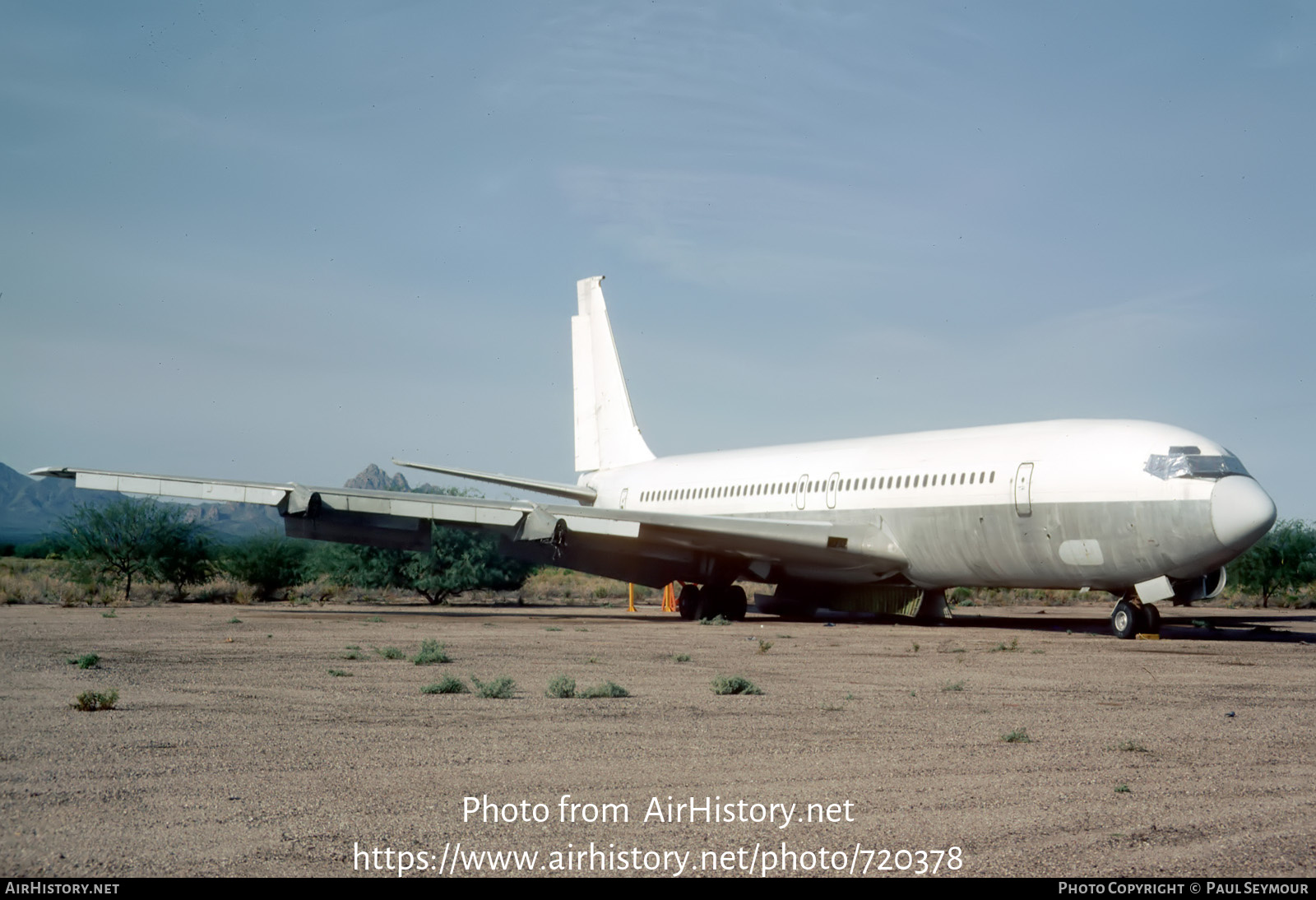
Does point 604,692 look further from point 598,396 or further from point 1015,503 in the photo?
point 598,396

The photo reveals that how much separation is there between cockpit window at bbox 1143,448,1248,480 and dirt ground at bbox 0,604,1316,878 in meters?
4.25

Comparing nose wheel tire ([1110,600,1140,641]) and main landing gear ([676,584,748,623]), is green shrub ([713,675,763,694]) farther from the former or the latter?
main landing gear ([676,584,748,623])

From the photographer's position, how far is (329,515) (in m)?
24.5

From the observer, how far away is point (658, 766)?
6.85 metres

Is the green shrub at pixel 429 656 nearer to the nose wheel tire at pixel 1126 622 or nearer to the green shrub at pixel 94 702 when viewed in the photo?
the green shrub at pixel 94 702

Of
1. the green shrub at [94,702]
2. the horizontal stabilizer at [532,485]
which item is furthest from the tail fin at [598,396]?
the green shrub at [94,702]

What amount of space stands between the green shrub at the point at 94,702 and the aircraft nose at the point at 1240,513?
1540 cm

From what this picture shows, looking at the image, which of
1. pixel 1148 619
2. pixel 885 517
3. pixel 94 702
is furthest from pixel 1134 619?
pixel 94 702

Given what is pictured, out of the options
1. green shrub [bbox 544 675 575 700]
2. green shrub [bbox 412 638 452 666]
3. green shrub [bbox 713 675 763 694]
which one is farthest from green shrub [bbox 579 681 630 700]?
green shrub [bbox 412 638 452 666]

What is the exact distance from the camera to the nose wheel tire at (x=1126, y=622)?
19188 mm

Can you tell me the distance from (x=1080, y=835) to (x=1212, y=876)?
723 millimetres

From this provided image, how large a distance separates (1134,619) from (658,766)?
14770 mm

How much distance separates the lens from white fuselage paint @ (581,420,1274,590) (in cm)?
1812
